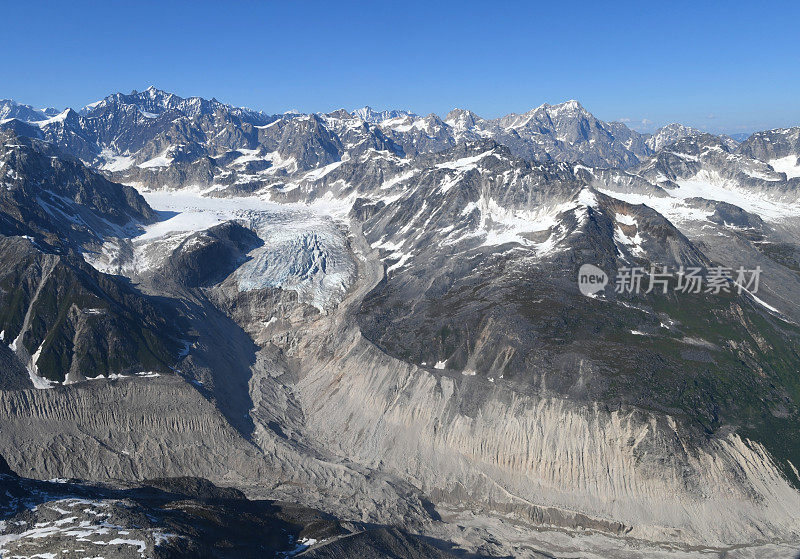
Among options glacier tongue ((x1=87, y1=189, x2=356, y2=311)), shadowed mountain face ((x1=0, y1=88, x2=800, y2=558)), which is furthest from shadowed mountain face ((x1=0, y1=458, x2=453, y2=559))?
glacier tongue ((x1=87, y1=189, x2=356, y2=311))

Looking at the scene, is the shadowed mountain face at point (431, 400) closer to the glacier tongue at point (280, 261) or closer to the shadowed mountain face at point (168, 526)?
the shadowed mountain face at point (168, 526)

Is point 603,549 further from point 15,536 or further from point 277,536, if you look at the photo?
point 15,536

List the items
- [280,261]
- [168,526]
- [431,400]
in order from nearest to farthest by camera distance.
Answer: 1. [168,526]
2. [431,400]
3. [280,261]

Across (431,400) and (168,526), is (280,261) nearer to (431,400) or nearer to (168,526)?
(431,400)

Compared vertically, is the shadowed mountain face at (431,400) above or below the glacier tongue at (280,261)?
below

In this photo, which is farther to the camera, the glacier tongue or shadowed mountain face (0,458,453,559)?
the glacier tongue

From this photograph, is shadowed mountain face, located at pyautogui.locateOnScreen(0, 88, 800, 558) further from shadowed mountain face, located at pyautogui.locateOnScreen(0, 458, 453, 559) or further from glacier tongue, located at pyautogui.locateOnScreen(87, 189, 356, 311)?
glacier tongue, located at pyautogui.locateOnScreen(87, 189, 356, 311)

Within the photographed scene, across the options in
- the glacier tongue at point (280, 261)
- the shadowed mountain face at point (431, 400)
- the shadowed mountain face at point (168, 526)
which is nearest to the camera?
the shadowed mountain face at point (168, 526)

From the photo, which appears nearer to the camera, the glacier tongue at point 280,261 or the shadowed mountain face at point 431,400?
the shadowed mountain face at point 431,400

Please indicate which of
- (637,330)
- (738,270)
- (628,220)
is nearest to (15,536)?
(637,330)


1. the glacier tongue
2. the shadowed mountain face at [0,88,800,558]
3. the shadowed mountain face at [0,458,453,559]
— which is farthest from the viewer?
the glacier tongue

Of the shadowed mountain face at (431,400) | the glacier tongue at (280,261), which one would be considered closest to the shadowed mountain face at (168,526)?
the shadowed mountain face at (431,400)

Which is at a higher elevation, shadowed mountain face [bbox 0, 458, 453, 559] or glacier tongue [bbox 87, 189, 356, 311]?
glacier tongue [bbox 87, 189, 356, 311]

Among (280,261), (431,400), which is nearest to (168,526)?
(431,400)
